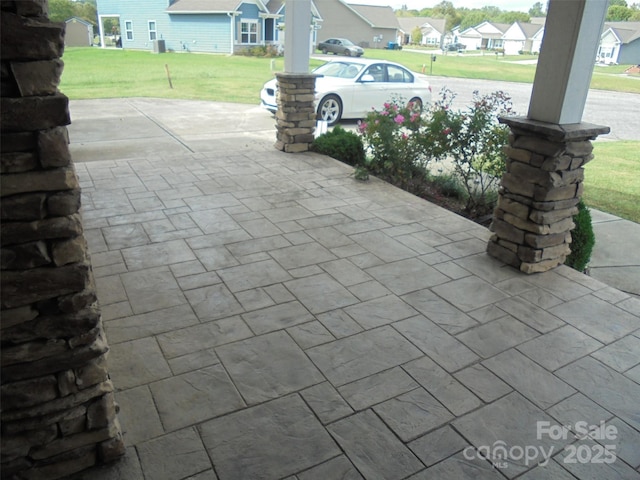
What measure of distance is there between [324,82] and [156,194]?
5656 millimetres

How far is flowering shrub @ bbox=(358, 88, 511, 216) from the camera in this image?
198 inches

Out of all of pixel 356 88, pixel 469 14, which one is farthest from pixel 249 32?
pixel 469 14

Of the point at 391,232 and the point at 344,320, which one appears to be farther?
the point at 391,232

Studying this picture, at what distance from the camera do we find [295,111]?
7105mm

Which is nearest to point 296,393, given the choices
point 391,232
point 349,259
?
point 349,259

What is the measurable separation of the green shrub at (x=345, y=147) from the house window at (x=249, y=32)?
24.4m

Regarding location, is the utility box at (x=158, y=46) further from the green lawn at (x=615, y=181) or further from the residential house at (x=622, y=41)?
the green lawn at (x=615, y=181)

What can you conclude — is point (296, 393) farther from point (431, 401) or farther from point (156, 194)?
point (156, 194)

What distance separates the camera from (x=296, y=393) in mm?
2436

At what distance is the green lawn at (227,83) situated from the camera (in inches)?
270

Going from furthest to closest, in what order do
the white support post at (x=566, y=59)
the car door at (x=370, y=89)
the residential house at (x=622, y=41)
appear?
1. the residential house at (x=622, y=41)
2. the car door at (x=370, y=89)
3. the white support post at (x=566, y=59)

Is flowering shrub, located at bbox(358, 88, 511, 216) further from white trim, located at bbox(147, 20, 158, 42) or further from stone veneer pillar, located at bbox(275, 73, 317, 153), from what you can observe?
white trim, located at bbox(147, 20, 158, 42)

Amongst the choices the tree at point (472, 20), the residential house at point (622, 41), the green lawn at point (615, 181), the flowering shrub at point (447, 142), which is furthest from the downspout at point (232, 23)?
the tree at point (472, 20)

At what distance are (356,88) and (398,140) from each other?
442 cm
